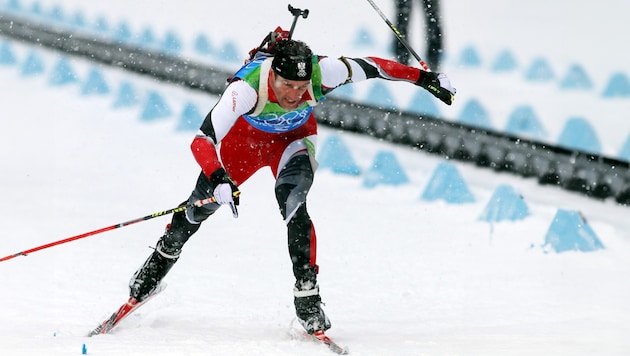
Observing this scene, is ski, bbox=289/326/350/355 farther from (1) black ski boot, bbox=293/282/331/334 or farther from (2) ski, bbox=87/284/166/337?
(2) ski, bbox=87/284/166/337

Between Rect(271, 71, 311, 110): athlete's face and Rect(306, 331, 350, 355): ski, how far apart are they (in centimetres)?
118

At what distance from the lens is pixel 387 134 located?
10367 millimetres

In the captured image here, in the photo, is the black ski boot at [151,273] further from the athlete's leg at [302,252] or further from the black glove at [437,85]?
the black glove at [437,85]

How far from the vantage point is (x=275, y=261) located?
7.47 metres

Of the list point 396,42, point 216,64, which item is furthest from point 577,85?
point 216,64

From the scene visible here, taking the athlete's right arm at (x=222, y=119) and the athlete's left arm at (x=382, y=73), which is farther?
the athlete's left arm at (x=382, y=73)

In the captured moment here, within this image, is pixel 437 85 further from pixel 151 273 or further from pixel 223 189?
pixel 151 273

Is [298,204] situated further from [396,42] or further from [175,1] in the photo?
[175,1]

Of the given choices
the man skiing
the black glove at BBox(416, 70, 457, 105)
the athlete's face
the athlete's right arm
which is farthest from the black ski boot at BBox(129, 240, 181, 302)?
the black glove at BBox(416, 70, 457, 105)

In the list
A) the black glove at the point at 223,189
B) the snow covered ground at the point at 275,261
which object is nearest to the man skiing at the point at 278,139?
the black glove at the point at 223,189

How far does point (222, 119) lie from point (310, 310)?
1079 mm

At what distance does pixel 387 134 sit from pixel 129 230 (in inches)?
129

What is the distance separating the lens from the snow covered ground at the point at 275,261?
5.45 m

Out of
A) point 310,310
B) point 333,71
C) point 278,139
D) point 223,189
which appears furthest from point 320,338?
point 333,71
